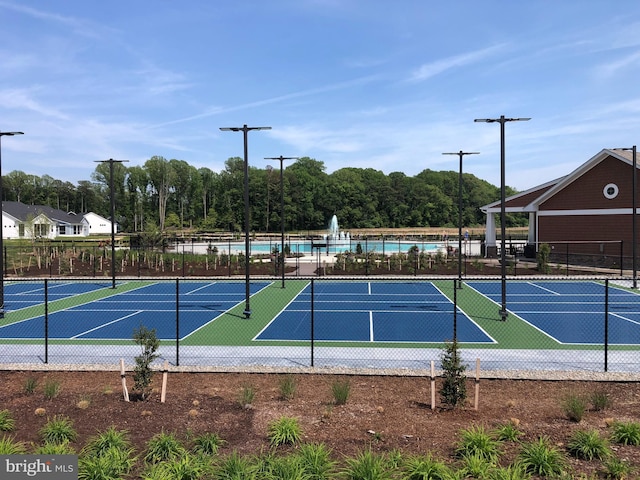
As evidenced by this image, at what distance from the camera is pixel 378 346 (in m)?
12.6

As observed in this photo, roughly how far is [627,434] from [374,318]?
34.3 ft

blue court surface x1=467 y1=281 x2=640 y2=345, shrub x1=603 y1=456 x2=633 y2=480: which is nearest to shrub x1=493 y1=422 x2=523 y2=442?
shrub x1=603 y1=456 x2=633 y2=480

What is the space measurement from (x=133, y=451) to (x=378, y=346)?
749 cm

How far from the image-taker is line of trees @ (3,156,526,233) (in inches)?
3765

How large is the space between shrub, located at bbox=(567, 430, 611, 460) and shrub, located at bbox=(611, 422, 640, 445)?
0.37m

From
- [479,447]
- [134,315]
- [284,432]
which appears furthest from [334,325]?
[479,447]

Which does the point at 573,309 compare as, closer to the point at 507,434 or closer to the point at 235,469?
the point at 507,434

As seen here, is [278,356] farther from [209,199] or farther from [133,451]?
[209,199]

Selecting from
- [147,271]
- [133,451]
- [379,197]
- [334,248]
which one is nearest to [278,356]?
[133,451]

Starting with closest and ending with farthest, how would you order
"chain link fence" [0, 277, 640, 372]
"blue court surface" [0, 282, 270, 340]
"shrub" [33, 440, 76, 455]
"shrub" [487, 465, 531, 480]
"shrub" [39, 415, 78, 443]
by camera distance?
"shrub" [487, 465, 531, 480]
"shrub" [33, 440, 76, 455]
"shrub" [39, 415, 78, 443]
"chain link fence" [0, 277, 640, 372]
"blue court surface" [0, 282, 270, 340]

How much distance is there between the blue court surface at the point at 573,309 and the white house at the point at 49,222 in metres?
60.0

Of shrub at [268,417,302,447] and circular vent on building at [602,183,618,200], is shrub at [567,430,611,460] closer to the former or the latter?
shrub at [268,417,302,447]

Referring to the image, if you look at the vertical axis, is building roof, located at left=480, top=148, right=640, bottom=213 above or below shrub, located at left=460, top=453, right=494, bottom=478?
above

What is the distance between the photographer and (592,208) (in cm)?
3441
